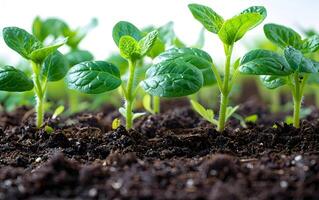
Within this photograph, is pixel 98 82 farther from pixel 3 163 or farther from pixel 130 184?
pixel 130 184

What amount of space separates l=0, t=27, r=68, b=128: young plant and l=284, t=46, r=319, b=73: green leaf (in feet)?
2.14

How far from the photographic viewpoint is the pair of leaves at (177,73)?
54.2 inches

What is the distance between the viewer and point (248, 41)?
112 inches

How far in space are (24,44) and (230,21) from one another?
→ 25.5 inches

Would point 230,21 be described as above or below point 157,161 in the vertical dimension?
above

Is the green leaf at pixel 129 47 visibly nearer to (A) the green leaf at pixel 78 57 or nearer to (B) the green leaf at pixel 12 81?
(B) the green leaf at pixel 12 81

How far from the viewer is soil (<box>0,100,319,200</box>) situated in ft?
3.48

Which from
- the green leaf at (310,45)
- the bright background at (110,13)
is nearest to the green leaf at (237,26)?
the green leaf at (310,45)

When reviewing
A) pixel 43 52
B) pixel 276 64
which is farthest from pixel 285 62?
pixel 43 52

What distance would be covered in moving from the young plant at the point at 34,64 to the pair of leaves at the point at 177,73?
29cm

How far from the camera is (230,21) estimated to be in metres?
1.43

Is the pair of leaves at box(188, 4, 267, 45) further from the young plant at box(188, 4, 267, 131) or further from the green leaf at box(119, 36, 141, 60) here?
the green leaf at box(119, 36, 141, 60)

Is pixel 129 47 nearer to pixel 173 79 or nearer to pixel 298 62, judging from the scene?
pixel 173 79

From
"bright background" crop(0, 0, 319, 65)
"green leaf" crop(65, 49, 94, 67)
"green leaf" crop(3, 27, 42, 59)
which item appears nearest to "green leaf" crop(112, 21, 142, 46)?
"green leaf" crop(3, 27, 42, 59)
